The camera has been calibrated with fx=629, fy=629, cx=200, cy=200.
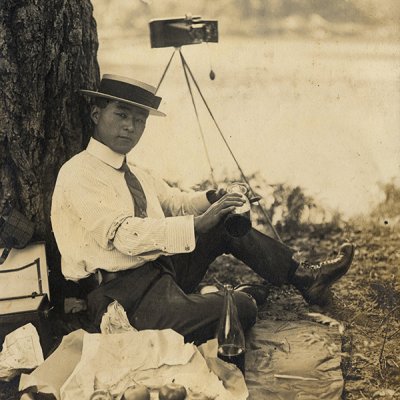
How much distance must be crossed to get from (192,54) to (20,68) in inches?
31.7

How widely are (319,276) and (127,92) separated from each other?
4.20 feet

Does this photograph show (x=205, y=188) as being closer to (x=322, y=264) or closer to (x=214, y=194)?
(x=214, y=194)

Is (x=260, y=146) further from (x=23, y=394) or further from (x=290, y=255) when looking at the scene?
(x=23, y=394)

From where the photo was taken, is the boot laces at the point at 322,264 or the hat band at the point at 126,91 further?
the boot laces at the point at 322,264

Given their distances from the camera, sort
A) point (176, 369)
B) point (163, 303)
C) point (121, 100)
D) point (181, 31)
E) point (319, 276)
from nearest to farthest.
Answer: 1. point (176, 369)
2. point (163, 303)
3. point (121, 100)
4. point (181, 31)
5. point (319, 276)

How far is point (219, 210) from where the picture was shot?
A: 2680 millimetres

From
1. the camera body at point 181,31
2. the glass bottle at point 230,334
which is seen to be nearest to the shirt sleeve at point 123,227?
the glass bottle at point 230,334

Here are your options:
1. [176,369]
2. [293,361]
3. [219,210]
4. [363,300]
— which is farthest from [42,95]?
[363,300]

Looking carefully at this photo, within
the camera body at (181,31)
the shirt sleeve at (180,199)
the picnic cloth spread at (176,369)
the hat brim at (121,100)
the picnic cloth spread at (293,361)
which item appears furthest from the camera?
the shirt sleeve at (180,199)

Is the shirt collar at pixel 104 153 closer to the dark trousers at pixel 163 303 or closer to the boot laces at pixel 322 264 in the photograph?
the dark trousers at pixel 163 303

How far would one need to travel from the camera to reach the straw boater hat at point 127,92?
9.43 feet

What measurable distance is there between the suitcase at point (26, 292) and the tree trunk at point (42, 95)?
0.08 m

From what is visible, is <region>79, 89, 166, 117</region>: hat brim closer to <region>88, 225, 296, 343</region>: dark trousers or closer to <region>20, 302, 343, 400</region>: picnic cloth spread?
<region>88, 225, 296, 343</region>: dark trousers

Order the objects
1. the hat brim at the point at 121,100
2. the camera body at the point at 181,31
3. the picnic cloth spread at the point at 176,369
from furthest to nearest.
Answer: the camera body at the point at 181,31
the hat brim at the point at 121,100
the picnic cloth spread at the point at 176,369
